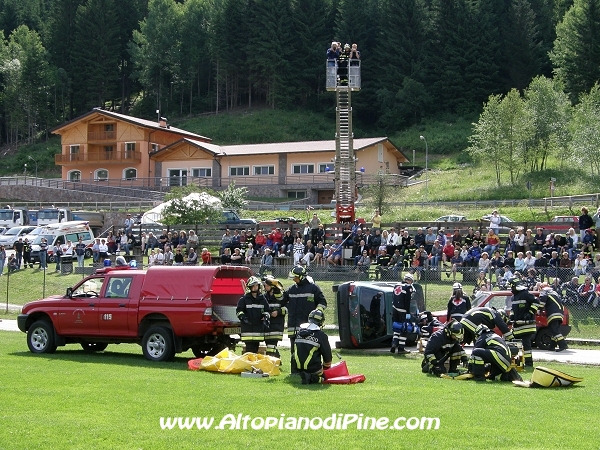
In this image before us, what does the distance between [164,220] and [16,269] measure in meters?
8.32

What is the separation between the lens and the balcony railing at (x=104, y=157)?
75.0m

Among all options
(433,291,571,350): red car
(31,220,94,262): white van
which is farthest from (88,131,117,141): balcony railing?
(433,291,571,350): red car

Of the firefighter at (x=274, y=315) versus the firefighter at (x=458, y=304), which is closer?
the firefighter at (x=274, y=315)

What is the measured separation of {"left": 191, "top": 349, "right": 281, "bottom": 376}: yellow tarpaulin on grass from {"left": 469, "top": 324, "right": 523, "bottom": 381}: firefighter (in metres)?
3.27

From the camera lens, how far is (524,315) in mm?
15375

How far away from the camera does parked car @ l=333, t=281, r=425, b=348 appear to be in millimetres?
18547

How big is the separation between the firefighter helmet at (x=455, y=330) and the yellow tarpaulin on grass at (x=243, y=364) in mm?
2930

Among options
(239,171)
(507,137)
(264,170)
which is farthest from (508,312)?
(239,171)

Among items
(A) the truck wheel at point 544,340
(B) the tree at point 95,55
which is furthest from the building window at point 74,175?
(A) the truck wheel at point 544,340

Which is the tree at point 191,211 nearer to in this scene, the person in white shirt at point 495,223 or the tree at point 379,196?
the tree at point 379,196

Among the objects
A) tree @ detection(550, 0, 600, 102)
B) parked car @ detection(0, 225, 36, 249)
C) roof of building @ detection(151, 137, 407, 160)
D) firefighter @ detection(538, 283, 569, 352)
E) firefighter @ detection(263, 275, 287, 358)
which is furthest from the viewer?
tree @ detection(550, 0, 600, 102)

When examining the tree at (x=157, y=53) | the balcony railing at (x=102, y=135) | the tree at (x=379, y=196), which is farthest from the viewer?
the tree at (x=157, y=53)

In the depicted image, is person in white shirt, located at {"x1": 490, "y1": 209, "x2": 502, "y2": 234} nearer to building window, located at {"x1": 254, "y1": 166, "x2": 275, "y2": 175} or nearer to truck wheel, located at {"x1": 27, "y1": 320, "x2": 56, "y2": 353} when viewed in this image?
truck wheel, located at {"x1": 27, "y1": 320, "x2": 56, "y2": 353}

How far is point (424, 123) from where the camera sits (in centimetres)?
9381
